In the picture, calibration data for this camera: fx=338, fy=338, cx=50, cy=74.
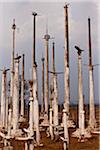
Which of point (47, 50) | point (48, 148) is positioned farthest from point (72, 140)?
point (47, 50)

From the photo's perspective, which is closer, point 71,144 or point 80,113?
point 71,144

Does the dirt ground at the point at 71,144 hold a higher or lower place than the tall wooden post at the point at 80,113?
lower

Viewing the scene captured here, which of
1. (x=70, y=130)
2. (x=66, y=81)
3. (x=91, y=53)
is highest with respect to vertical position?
(x=91, y=53)

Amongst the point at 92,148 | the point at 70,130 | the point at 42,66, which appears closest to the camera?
the point at 92,148

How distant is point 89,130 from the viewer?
509 inches

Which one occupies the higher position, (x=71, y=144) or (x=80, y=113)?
(x=80, y=113)

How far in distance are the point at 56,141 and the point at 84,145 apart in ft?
3.83

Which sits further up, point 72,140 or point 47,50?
point 47,50

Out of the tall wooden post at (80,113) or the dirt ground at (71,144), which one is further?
the tall wooden post at (80,113)

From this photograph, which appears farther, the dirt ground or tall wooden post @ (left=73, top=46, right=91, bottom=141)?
tall wooden post @ (left=73, top=46, right=91, bottom=141)

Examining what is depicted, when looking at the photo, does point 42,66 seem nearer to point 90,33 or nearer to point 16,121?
point 90,33

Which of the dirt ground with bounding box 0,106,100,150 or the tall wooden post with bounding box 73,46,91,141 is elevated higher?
the tall wooden post with bounding box 73,46,91,141

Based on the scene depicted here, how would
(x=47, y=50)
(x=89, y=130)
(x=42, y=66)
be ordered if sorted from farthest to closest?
(x=42, y=66), (x=47, y=50), (x=89, y=130)

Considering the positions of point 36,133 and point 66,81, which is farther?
point 66,81
